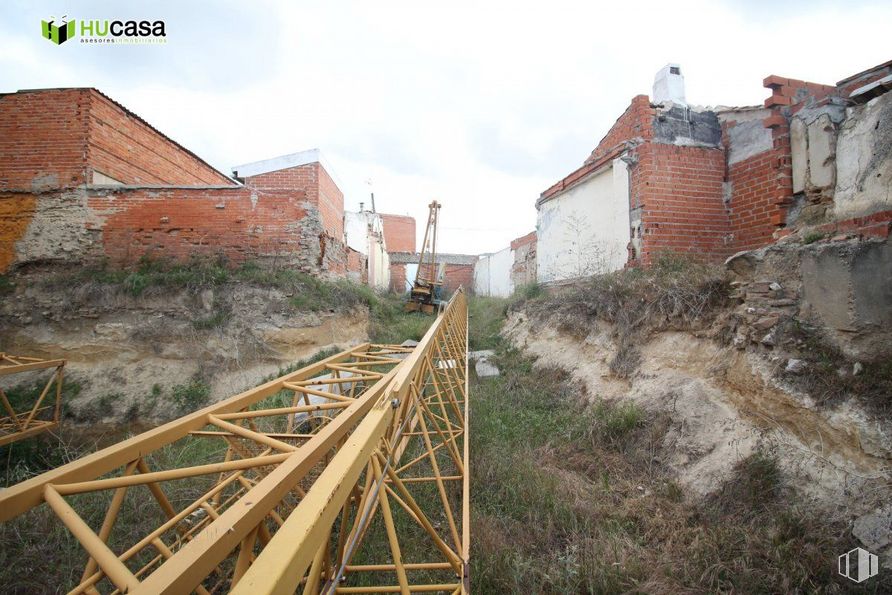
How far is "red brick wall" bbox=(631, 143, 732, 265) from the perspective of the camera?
509 cm

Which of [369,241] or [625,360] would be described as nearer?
[625,360]

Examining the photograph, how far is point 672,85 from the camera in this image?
5.46 meters

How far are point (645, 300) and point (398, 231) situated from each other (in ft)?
95.9

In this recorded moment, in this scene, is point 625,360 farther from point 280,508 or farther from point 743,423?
point 280,508

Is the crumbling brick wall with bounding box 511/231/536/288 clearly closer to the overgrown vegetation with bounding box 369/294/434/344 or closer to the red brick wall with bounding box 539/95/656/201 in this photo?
the overgrown vegetation with bounding box 369/294/434/344

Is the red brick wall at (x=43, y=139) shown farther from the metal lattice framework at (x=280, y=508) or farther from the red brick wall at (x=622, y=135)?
the red brick wall at (x=622, y=135)

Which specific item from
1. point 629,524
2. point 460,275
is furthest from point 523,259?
point 629,524

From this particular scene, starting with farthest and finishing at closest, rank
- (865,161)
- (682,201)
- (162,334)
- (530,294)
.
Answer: (530,294) → (162,334) → (682,201) → (865,161)

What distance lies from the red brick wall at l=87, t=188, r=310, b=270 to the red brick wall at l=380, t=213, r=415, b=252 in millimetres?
23305

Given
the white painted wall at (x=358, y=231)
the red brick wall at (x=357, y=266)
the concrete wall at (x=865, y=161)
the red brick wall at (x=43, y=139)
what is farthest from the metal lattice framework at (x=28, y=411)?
the concrete wall at (x=865, y=161)

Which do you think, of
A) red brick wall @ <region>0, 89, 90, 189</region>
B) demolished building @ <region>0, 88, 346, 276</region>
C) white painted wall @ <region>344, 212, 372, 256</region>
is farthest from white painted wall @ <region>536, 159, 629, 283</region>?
red brick wall @ <region>0, 89, 90, 189</region>

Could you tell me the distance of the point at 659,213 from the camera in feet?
16.8

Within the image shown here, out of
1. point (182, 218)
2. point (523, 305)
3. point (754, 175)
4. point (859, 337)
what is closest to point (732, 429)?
point (859, 337)

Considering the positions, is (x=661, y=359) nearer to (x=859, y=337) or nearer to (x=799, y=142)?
(x=859, y=337)
